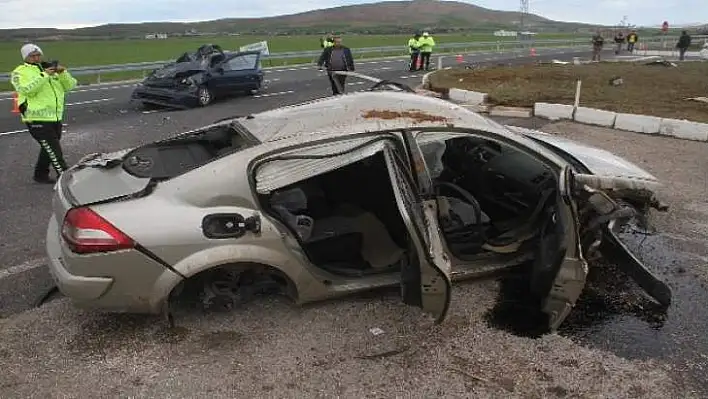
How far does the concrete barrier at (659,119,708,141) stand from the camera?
9.05 m

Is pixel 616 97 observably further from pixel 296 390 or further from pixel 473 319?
pixel 296 390

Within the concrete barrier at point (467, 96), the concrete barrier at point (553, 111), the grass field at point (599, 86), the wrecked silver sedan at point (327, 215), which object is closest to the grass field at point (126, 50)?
the grass field at point (599, 86)

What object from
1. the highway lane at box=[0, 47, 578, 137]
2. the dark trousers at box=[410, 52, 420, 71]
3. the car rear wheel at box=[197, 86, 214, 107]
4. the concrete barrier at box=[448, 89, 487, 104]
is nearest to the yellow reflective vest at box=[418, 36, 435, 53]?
the dark trousers at box=[410, 52, 420, 71]

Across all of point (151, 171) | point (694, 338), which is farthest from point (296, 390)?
point (694, 338)

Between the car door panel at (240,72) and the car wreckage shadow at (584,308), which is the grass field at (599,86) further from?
the car wreckage shadow at (584,308)

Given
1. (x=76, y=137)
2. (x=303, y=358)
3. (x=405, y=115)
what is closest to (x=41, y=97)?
(x=76, y=137)

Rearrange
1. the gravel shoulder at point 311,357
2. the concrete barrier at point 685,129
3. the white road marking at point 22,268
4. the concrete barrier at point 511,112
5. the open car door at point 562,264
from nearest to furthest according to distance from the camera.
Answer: the gravel shoulder at point 311,357
the open car door at point 562,264
the white road marking at point 22,268
the concrete barrier at point 685,129
the concrete barrier at point 511,112

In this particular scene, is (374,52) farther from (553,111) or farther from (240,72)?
(553,111)

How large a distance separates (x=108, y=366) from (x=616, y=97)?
13253 millimetres

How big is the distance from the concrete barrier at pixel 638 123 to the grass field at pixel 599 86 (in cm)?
156

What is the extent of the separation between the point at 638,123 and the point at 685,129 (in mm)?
764

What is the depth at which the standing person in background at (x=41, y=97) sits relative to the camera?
20.9 ft

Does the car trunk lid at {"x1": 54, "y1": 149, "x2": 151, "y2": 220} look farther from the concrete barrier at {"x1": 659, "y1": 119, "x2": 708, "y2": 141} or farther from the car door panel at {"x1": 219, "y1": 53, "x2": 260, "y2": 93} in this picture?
the car door panel at {"x1": 219, "y1": 53, "x2": 260, "y2": 93}

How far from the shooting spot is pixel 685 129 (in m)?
9.27
